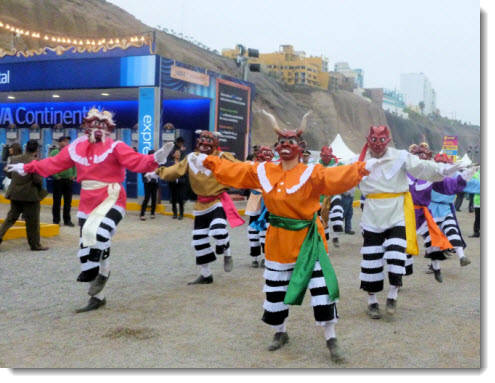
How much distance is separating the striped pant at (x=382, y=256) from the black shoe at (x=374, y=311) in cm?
15

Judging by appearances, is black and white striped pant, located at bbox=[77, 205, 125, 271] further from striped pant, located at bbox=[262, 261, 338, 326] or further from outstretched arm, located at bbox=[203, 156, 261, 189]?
striped pant, located at bbox=[262, 261, 338, 326]

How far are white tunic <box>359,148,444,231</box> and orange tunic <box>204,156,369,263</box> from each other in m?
1.32

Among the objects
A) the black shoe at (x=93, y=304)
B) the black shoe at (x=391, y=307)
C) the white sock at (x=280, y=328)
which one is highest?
the white sock at (x=280, y=328)

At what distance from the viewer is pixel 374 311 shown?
5.63 metres

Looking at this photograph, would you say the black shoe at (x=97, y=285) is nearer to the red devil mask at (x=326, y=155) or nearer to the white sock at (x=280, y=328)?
the white sock at (x=280, y=328)

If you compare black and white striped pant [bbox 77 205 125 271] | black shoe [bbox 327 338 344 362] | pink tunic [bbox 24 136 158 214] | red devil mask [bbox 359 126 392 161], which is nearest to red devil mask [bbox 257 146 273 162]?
red devil mask [bbox 359 126 392 161]

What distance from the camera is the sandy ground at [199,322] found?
4273mm

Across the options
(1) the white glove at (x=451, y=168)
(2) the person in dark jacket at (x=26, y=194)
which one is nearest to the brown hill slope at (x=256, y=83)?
(1) the white glove at (x=451, y=168)

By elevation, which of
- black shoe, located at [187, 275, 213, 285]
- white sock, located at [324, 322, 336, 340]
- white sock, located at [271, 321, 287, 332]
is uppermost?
white sock, located at [324, 322, 336, 340]

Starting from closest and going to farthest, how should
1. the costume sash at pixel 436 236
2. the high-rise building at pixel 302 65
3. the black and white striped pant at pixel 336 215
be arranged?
the costume sash at pixel 436 236, the black and white striped pant at pixel 336 215, the high-rise building at pixel 302 65

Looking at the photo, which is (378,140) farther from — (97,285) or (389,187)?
(97,285)

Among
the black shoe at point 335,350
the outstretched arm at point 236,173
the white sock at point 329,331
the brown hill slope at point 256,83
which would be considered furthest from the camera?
the brown hill slope at point 256,83

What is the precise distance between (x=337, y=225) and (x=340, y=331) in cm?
590

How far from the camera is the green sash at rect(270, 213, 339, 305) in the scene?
4.38 meters
